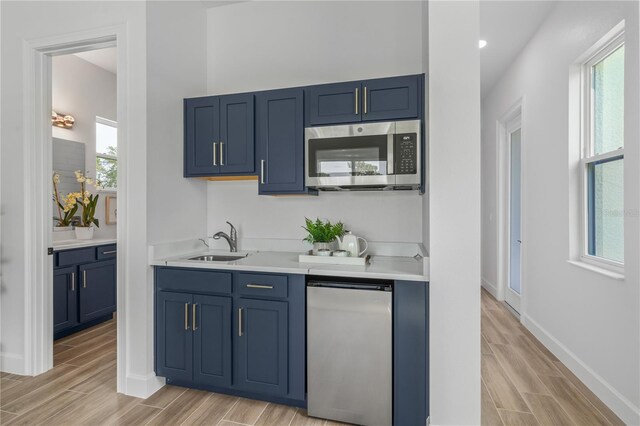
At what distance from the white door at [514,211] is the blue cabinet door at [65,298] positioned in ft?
16.2

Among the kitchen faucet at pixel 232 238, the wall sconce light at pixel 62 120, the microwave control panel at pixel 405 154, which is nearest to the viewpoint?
the microwave control panel at pixel 405 154

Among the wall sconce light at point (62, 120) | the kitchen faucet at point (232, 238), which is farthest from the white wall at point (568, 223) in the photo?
the wall sconce light at point (62, 120)

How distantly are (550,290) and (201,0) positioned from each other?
4058mm

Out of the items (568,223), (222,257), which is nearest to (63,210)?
(222,257)

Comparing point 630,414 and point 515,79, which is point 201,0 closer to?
point 515,79

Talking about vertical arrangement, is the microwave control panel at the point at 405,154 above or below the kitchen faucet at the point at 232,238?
above

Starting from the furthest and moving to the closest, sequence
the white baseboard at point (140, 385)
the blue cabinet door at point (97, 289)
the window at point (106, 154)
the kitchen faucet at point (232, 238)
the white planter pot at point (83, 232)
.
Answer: the window at point (106, 154), the white planter pot at point (83, 232), the blue cabinet door at point (97, 289), the kitchen faucet at point (232, 238), the white baseboard at point (140, 385)

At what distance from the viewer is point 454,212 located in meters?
1.84

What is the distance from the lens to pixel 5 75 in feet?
8.81

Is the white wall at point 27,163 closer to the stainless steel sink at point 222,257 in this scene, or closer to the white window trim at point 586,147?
the stainless steel sink at point 222,257

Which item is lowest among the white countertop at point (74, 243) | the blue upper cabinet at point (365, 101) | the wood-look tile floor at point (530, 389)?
the wood-look tile floor at point (530, 389)

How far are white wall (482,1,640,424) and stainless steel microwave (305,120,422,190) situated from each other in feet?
4.20

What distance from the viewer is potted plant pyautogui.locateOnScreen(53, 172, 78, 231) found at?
3.68 metres

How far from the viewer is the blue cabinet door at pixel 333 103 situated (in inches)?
92.0
